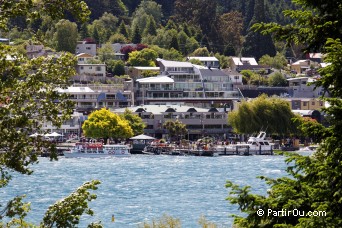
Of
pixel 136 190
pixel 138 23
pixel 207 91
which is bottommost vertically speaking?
pixel 136 190

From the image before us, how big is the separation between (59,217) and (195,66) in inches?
4458

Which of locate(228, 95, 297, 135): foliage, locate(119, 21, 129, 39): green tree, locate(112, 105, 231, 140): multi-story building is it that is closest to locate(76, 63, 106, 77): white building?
locate(112, 105, 231, 140): multi-story building

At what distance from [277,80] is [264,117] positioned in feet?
128

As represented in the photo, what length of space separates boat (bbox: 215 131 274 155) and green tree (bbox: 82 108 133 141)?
28.4 ft

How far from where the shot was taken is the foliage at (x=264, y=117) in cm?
9588

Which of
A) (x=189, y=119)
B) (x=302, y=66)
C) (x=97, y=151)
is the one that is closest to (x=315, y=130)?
(x=97, y=151)

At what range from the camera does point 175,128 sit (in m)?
104

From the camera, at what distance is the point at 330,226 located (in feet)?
36.4

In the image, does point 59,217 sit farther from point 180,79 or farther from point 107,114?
point 180,79

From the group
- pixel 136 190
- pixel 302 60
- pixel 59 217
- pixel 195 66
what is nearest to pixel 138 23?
pixel 302 60

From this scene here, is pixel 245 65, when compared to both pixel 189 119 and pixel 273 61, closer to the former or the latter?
pixel 273 61

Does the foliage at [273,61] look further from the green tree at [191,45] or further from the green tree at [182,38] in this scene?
the green tree at [182,38]

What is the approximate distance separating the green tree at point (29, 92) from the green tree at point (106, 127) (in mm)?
84234

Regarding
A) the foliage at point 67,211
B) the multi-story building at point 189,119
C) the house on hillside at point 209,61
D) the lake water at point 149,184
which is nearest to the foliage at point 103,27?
the house on hillside at point 209,61
